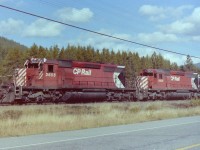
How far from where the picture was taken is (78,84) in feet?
108

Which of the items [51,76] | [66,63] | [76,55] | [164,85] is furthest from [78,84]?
[76,55]

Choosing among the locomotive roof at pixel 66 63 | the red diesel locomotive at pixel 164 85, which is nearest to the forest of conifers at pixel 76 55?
the red diesel locomotive at pixel 164 85

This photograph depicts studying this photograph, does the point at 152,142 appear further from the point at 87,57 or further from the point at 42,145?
the point at 87,57

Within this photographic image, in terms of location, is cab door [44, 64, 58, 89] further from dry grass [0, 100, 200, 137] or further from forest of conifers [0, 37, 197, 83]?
forest of conifers [0, 37, 197, 83]

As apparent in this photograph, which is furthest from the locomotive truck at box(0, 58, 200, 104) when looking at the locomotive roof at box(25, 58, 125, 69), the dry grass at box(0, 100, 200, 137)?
the dry grass at box(0, 100, 200, 137)

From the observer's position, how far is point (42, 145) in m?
9.89

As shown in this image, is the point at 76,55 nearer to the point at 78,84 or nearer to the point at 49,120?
the point at 78,84

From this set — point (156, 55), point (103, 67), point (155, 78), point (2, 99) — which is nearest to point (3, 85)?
point (2, 99)

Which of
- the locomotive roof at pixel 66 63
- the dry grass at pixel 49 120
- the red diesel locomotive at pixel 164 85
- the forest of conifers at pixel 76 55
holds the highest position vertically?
the forest of conifers at pixel 76 55

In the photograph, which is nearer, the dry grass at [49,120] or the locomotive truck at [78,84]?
the dry grass at [49,120]

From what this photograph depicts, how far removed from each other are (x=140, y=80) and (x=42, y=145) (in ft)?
105

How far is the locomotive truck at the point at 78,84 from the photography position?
2825 centimetres

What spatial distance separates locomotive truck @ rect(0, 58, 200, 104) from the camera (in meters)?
28.2

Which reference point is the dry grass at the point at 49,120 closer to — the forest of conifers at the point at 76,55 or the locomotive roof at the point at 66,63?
the locomotive roof at the point at 66,63
